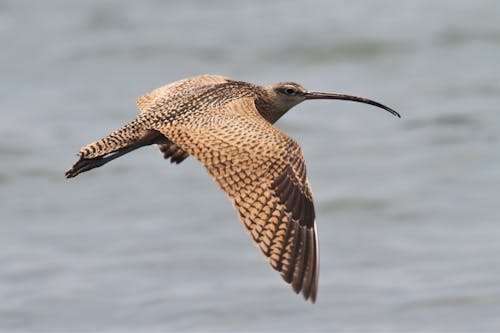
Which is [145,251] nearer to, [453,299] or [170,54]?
[453,299]

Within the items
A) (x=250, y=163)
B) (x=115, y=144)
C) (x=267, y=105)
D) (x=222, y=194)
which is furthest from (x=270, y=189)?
(x=222, y=194)

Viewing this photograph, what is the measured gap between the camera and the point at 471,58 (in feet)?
71.1

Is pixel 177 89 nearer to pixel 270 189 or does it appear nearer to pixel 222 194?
pixel 270 189

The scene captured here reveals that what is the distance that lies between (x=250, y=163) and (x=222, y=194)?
7.65 meters

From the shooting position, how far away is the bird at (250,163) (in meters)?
9.44

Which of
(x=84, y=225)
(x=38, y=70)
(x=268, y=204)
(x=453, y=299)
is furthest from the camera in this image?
(x=38, y=70)

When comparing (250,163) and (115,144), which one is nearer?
(250,163)

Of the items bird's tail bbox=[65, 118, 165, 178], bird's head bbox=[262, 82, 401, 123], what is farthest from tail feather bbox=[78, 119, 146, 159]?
bird's head bbox=[262, 82, 401, 123]

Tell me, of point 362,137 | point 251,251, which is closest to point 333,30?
point 362,137

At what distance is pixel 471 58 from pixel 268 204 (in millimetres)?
12661

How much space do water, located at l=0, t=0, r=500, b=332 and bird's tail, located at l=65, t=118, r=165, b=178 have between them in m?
3.18

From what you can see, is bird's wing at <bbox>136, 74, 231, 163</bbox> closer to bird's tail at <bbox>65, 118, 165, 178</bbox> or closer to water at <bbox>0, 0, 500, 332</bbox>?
bird's tail at <bbox>65, 118, 165, 178</bbox>

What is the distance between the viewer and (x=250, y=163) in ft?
31.6

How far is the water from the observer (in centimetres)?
1391
